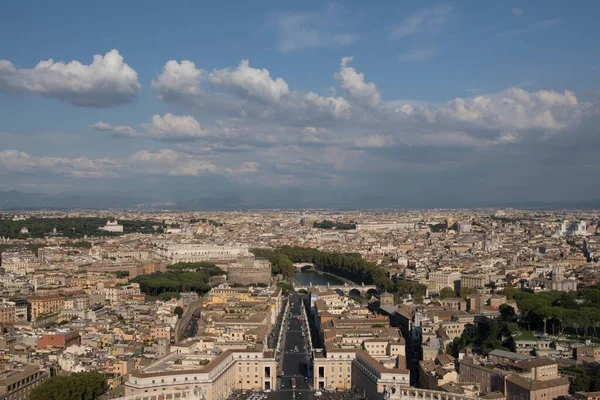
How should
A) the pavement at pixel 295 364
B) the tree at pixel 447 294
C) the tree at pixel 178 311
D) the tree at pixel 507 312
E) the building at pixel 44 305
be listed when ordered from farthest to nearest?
the tree at pixel 447 294, the building at pixel 44 305, the tree at pixel 178 311, the tree at pixel 507 312, the pavement at pixel 295 364

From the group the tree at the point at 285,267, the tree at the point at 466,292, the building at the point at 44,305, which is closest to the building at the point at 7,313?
the building at the point at 44,305

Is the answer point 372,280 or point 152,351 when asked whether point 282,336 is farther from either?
point 372,280

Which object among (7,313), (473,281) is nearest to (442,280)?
(473,281)

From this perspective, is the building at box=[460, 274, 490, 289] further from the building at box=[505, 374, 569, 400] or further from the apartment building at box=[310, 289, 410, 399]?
the building at box=[505, 374, 569, 400]

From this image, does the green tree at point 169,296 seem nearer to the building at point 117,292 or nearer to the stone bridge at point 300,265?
the building at point 117,292

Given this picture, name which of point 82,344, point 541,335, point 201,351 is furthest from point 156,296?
point 541,335

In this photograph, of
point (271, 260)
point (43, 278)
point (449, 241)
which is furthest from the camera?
point (449, 241)

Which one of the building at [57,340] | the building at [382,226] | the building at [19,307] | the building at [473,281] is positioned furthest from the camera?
the building at [382,226]
